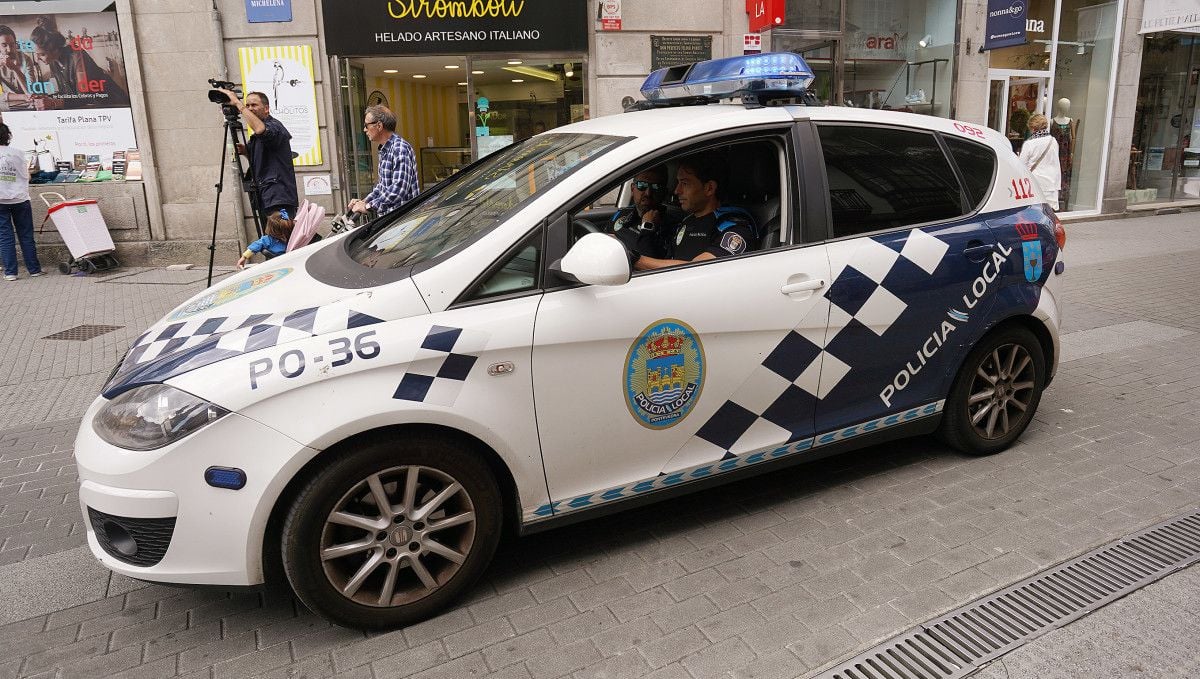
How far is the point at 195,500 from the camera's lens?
8.40ft

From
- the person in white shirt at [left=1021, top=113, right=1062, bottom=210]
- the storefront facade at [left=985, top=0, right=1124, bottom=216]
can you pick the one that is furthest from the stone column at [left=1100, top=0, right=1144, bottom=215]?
the person in white shirt at [left=1021, top=113, right=1062, bottom=210]

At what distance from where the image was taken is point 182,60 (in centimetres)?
1066

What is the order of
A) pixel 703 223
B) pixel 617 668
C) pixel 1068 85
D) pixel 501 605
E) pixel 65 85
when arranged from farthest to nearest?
1. pixel 1068 85
2. pixel 65 85
3. pixel 703 223
4. pixel 501 605
5. pixel 617 668

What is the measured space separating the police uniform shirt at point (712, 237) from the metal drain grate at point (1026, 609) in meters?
1.58

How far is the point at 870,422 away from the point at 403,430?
7.01 ft

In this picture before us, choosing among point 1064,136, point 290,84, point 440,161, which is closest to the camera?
point 290,84

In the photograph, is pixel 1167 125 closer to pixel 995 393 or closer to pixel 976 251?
pixel 995 393

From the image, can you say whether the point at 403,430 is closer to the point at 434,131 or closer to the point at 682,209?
the point at 682,209

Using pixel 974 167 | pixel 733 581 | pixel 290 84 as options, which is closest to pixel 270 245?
pixel 733 581

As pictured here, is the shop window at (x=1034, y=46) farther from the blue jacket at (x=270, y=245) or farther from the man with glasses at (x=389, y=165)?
the blue jacket at (x=270, y=245)

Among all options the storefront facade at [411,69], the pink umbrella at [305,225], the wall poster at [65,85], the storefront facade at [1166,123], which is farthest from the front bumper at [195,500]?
the storefront facade at [1166,123]

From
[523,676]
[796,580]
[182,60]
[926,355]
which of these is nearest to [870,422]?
[926,355]

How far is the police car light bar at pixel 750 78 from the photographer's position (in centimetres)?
358

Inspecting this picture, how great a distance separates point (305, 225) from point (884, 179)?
3944 mm
